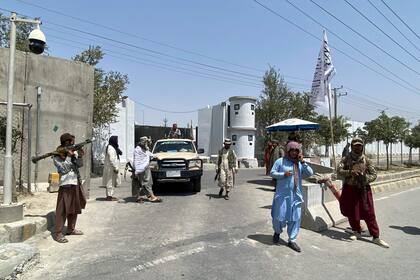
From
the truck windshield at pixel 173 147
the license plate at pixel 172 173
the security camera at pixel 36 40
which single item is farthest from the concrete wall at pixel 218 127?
the security camera at pixel 36 40

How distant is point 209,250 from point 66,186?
2667 millimetres

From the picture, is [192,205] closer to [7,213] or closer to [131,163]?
[131,163]

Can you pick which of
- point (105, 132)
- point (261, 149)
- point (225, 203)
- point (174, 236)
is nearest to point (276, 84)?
point (261, 149)

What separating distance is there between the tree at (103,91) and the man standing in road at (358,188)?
13573 millimetres

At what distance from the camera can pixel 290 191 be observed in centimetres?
692

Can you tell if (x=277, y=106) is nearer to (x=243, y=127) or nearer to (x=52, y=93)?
(x=243, y=127)

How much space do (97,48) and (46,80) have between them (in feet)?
23.7

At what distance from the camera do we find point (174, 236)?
757 cm

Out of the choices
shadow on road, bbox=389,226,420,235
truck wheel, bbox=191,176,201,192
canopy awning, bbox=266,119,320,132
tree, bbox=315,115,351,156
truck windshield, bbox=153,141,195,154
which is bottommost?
shadow on road, bbox=389,226,420,235

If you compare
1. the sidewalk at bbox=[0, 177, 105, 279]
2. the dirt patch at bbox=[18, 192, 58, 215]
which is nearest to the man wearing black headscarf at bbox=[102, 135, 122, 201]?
the dirt patch at bbox=[18, 192, 58, 215]

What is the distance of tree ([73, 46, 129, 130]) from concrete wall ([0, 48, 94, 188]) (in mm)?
5014

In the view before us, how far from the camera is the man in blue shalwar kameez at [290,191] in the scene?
271 inches

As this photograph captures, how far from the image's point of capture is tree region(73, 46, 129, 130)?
1912 centimetres

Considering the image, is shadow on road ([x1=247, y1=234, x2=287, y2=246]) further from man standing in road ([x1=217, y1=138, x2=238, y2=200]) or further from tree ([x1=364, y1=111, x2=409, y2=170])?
tree ([x1=364, y1=111, x2=409, y2=170])
